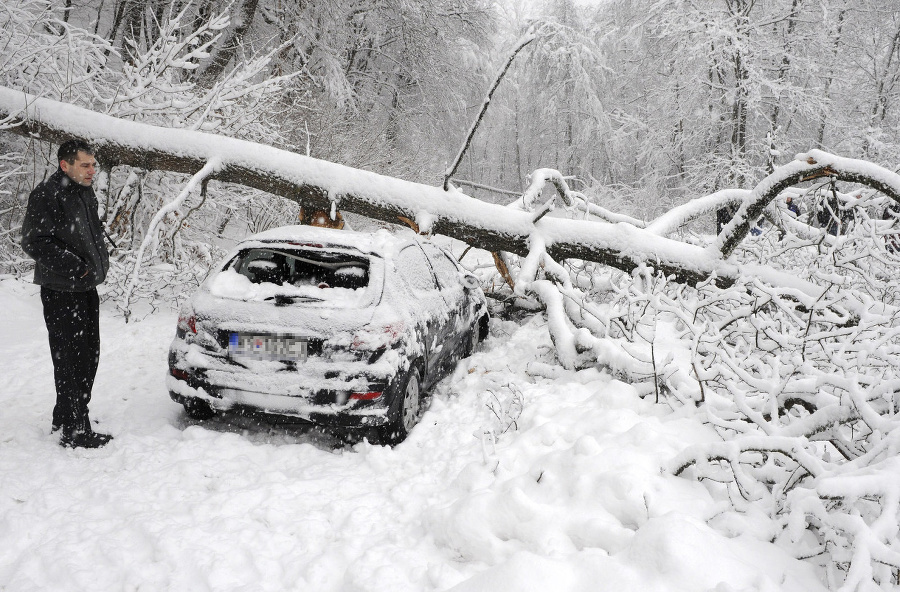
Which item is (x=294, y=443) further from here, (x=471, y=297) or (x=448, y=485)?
(x=471, y=297)

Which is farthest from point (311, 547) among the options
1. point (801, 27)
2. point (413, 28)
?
point (801, 27)

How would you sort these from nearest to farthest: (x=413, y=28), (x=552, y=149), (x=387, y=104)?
(x=413, y=28)
(x=387, y=104)
(x=552, y=149)

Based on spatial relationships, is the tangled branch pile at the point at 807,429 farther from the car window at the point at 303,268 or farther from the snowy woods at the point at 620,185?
the car window at the point at 303,268

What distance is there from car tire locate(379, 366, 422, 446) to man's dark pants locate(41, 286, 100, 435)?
1980 mm

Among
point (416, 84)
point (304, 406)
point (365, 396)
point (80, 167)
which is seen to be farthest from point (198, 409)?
point (416, 84)

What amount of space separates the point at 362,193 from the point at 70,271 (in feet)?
8.78

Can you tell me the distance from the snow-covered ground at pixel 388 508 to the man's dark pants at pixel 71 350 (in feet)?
0.76

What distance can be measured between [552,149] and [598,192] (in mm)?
9319

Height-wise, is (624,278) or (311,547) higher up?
(624,278)

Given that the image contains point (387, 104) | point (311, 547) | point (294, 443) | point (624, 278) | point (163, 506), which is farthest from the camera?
point (387, 104)

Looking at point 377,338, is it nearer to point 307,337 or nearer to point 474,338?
point 307,337

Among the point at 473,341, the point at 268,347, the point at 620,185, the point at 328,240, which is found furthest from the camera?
the point at 620,185

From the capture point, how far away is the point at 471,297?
6.01 m

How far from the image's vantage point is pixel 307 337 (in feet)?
11.4
